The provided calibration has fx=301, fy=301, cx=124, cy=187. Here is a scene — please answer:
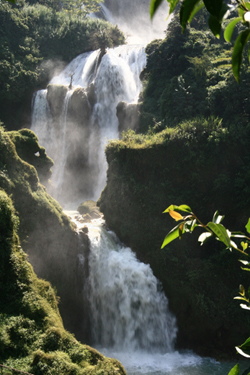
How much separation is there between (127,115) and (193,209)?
9.17 meters

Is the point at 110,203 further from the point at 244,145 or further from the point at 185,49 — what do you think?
the point at 185,49

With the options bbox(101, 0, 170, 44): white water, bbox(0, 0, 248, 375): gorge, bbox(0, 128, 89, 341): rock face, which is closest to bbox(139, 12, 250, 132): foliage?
bbox(0, 0, 248, 375): gorge

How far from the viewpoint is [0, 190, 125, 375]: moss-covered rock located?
17.3 feet

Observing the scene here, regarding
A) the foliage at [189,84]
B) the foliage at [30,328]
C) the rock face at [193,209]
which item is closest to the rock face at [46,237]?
the foliage at [30,328]

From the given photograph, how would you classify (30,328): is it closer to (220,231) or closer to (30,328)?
(30,328)

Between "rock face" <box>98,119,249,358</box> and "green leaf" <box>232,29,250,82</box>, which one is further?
"rock face" <box>98,119,249,358</box>

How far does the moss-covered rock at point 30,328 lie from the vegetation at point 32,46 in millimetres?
19093

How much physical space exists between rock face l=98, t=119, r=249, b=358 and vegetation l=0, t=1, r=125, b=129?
14260 mm

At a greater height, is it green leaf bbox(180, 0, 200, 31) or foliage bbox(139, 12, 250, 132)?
foliage bbox(139, 12, 250, 132)

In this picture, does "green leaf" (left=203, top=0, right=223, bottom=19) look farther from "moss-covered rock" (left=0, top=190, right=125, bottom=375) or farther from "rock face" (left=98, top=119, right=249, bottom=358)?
"rock face" (left=98, top=119, right=249, bottom=358)

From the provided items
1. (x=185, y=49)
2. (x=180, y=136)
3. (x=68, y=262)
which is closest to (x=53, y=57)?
(x=185, y=49)

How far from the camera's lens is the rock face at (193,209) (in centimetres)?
1034

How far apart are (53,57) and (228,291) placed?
28.6 metres

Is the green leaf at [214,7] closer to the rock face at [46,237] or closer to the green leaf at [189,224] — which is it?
the green leaf at [189,224]
